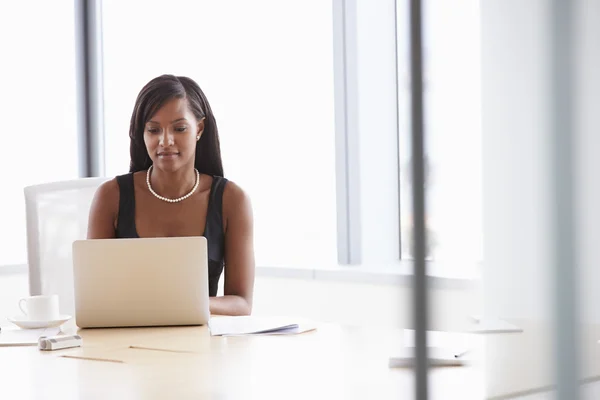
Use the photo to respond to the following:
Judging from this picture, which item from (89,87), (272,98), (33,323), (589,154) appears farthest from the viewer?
(89,87)

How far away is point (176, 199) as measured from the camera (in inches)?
111

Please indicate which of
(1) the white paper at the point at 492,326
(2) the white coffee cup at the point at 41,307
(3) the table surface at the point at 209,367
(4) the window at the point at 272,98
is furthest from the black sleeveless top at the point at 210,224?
(1) the white paper at the point at 492,326

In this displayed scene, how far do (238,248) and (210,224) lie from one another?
4.8 inches

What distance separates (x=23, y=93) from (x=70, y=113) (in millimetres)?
364

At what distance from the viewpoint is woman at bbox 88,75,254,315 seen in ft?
9.07

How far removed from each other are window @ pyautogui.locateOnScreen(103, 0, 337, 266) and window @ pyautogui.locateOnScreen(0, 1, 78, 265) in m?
0.60

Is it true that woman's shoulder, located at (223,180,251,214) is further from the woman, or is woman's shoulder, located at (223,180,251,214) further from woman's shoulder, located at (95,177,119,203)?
woman's shoulder, located at (95,177,119,203)

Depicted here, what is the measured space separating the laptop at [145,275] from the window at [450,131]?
1.75 m

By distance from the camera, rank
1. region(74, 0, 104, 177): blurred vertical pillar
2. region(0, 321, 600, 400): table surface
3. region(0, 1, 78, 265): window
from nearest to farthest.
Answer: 1. region(0, 321, 600, 400): table surface
2. region(0, 1, 78, 265): window
3. region(74, 0, 104, 177): blurred vertical pillar

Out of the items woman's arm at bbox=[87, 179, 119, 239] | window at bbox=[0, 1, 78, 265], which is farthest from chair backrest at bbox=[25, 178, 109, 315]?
window at bbox=[0, 1, 78, 265]

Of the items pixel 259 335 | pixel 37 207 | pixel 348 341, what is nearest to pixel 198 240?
pixel 259 335

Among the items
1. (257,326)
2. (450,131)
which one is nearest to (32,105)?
(257,326)

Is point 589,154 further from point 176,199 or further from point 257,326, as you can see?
point 176,199

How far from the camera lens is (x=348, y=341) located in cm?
187
